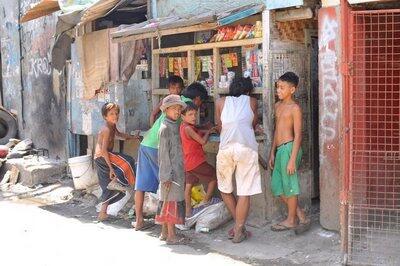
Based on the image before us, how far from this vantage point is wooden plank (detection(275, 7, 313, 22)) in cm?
633

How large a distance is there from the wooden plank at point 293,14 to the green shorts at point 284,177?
4.48 ft

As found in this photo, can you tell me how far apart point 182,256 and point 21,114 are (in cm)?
843

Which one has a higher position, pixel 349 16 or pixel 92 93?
pixel 349 16

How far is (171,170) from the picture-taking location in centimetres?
629

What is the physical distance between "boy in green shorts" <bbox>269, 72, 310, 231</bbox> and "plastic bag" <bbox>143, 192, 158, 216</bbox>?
5.83 ft

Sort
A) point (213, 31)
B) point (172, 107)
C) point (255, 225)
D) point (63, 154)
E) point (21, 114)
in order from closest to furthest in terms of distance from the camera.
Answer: point (172, 107) → point (255, 225) → point (213, 31) → point (63, 154) → point (21, 114)

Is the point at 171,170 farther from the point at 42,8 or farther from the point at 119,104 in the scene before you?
the point at 42,8

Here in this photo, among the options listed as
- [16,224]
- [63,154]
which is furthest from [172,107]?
[63,154]

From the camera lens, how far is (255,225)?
6883mm

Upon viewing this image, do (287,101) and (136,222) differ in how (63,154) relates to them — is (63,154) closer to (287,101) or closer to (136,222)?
(136,222)

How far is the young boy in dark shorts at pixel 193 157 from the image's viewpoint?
22.3 ft

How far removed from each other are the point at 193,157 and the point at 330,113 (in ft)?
5.63

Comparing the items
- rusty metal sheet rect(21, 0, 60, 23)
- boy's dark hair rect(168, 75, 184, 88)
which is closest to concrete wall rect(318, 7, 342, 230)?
boy's dark hair rect(168, 75, 184, 88)

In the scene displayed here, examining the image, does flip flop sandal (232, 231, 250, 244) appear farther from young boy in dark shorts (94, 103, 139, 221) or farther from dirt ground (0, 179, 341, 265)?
young boy in dark shorts (94, 103, 139, 221)
